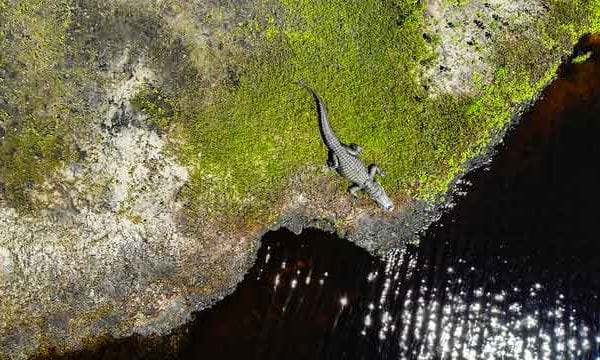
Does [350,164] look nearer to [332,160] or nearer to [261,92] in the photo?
[332,160]

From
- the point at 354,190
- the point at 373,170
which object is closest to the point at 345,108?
the point at 373,170

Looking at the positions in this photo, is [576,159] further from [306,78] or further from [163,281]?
[163,281]

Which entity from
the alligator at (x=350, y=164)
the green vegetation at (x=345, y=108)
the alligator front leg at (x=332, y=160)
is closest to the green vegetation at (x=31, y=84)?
the green vegetation at (x=345, y=108)

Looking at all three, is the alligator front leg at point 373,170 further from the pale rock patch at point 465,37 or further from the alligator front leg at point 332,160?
the pale rock patch at point 465,37

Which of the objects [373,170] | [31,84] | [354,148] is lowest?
[31,84]

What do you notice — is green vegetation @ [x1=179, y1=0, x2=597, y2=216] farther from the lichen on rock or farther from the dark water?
the dark water

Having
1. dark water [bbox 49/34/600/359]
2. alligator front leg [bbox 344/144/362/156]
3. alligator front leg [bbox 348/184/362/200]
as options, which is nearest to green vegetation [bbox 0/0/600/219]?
alligator front leg [bbox 344/144/362/156]
